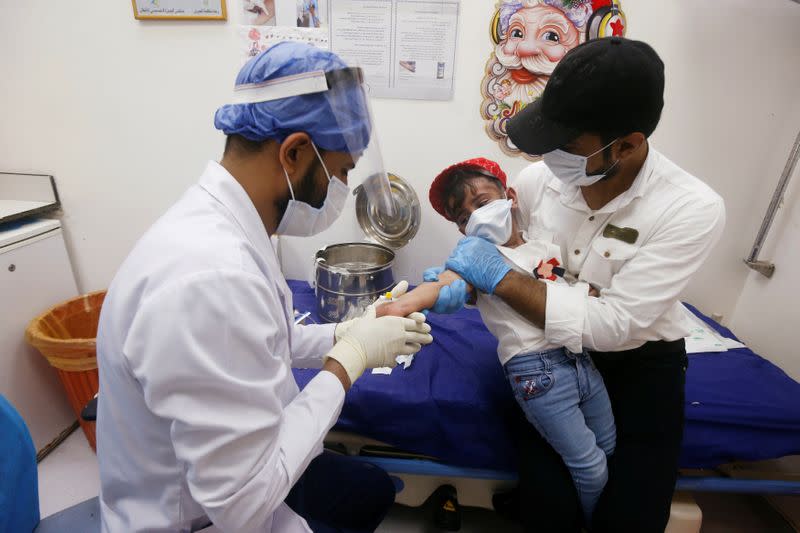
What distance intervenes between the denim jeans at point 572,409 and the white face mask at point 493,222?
0.38 metres

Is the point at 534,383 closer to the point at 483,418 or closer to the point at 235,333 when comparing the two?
the point at 483,418

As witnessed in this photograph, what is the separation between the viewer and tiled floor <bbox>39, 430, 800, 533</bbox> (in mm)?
1646

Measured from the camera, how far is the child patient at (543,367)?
112 centimetres

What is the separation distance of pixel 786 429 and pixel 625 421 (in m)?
0.68

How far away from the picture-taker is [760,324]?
204cm

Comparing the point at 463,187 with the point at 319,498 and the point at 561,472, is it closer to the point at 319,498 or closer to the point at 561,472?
the point at 561,472

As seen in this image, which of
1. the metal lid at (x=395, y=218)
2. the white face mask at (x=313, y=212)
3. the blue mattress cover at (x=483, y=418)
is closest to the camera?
the white face mask at (x=313, y=212)

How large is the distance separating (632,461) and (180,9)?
8.38ft

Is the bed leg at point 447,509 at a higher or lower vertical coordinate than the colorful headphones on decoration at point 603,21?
lower

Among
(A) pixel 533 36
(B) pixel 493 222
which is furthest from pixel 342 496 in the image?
(A) pixel 533 36

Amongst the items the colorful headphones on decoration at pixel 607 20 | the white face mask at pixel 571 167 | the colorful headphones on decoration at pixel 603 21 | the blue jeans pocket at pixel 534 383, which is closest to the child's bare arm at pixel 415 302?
the blue jeans pocket at pixel 534 383

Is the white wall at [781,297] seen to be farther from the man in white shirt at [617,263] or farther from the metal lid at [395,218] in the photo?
the metal lid at [395,218]

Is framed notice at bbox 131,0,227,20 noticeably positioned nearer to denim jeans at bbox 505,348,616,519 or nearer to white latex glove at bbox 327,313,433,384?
white latex glove at bbox 327,313,433,384

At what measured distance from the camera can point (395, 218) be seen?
80.4 inches
